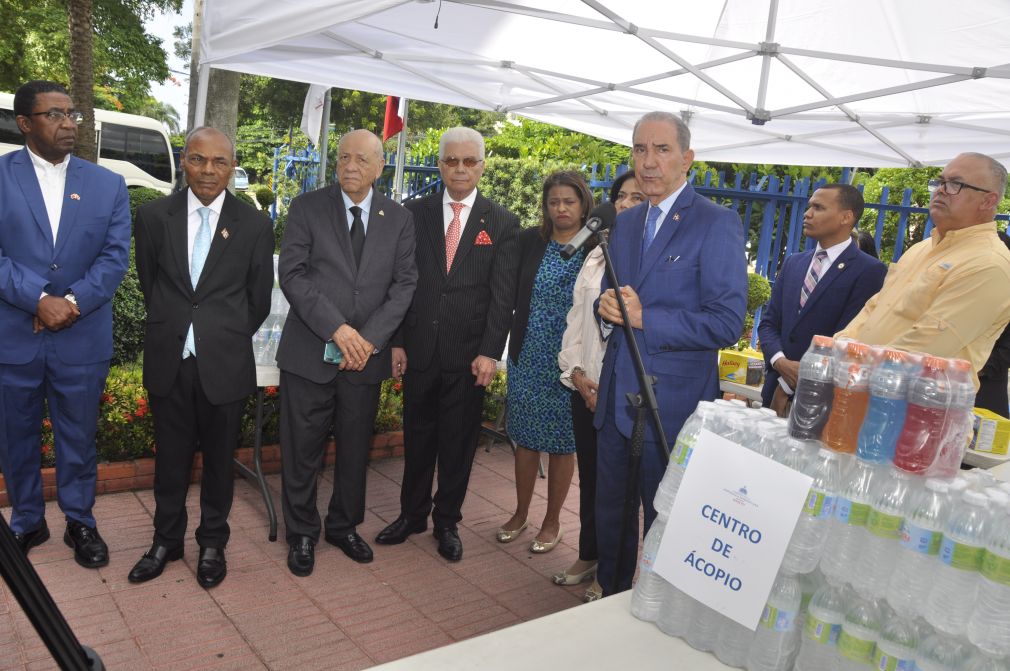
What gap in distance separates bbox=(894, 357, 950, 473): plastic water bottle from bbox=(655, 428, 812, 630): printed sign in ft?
0.71

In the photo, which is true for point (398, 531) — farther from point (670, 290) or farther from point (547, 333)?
point (670, 290)

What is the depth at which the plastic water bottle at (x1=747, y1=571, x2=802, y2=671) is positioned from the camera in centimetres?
159

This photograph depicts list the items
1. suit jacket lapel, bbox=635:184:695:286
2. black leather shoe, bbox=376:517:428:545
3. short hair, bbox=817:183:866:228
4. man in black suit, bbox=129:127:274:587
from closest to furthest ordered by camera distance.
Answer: suit jacket lapel, bbox=635:184:695:286 < man in black suit, bbox=129:127:274:587 < black leather shoe, bbox=376:517:428:545 < short hair, bbox=817:183:866:228

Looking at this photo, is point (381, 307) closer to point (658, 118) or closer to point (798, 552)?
point (658, 118)

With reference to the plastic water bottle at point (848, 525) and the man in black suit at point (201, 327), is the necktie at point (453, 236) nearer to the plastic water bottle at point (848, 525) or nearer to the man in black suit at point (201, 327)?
the man in black suit at point (201, 327)

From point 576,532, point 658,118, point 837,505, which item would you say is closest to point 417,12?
point 658,118

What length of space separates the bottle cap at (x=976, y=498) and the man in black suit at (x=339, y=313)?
2.71 metres

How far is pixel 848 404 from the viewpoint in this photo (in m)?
1.67

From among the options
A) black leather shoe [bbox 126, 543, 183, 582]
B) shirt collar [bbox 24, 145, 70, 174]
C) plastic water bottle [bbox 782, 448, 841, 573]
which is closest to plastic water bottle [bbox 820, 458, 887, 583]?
plastic water bottle [bbox 782, 448, 841, 573]

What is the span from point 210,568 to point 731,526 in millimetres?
2714

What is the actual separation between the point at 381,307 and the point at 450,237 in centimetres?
56

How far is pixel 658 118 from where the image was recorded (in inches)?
113

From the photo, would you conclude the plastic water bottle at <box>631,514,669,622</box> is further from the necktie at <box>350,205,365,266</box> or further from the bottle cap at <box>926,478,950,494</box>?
the necktie at <box>350,205,365,266</box>

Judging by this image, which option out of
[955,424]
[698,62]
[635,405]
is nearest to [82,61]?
[698,62]
